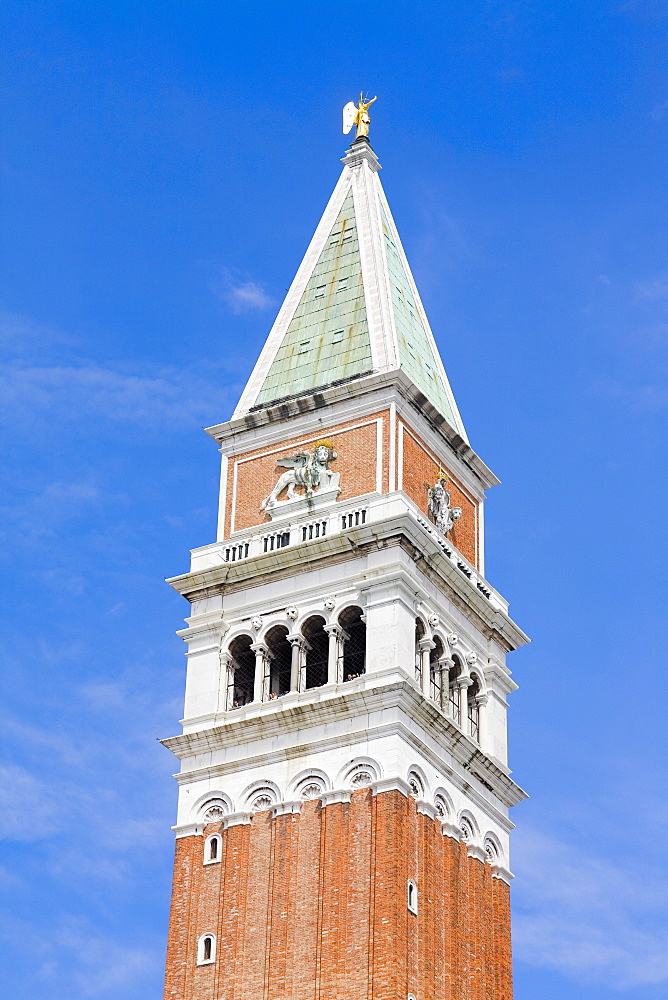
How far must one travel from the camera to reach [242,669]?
74.9 meters

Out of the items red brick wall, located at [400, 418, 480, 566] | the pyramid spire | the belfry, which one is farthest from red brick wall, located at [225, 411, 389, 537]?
the pyramid spire

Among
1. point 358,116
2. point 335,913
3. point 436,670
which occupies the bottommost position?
point 335,913

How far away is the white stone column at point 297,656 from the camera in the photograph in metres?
72.0

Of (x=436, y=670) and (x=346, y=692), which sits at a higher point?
(x=436, y=670)

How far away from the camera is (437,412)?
79625 millimetres

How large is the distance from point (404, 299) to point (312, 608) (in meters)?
16.7

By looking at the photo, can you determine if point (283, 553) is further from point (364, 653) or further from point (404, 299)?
point (404, 299)

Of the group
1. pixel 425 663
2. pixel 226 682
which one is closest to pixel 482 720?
pixel 425 663

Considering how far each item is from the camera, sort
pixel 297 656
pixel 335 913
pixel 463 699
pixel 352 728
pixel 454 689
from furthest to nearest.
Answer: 1. pixel 454 689
2. pixel 463 699
3. pixel 297 656
4. pixel 352 728
5. pixel 335 913

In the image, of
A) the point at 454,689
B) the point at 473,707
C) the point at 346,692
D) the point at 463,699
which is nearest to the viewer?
the point at 346,692

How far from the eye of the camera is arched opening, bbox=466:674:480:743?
75.7 metres

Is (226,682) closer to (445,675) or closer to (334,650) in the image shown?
(334,650)

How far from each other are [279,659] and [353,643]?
3.13 m

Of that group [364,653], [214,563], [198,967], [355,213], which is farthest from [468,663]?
[355,213]
